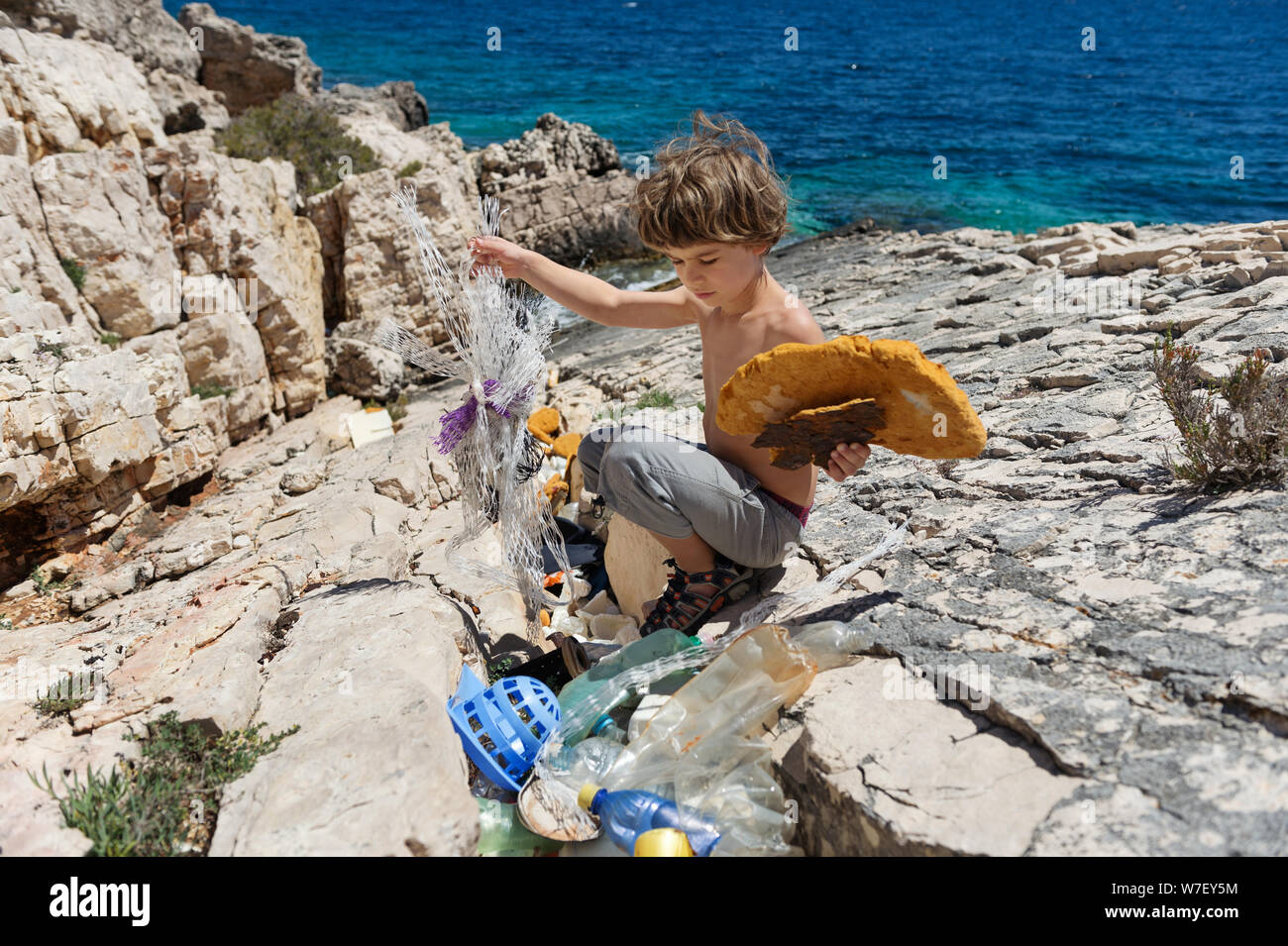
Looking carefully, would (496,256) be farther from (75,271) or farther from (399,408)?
(399,408)

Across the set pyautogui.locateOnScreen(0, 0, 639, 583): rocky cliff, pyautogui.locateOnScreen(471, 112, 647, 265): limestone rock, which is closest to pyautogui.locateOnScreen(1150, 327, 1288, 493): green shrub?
pyautogui.locateOnScreen(0, 0, 639, 583): rocky cliff

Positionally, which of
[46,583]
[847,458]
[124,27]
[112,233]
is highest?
[124,27]

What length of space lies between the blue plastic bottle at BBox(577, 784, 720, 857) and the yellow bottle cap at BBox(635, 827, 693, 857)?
6cm

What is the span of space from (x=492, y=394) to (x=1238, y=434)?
8.59 feet

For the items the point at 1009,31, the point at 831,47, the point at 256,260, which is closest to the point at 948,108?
the point at 831,47

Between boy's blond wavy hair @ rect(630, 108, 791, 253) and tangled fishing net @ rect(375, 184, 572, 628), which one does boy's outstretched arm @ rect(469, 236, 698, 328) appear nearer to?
tangled fishing net @ rect(375, 184, 572, 628)

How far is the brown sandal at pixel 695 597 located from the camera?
312 cm

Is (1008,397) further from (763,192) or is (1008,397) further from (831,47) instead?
(831,47)

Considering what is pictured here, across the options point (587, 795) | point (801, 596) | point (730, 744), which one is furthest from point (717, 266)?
point (587, 795)

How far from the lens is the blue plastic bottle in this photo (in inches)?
85.2

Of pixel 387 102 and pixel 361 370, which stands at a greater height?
pixel 387 102

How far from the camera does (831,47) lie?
44938 mm

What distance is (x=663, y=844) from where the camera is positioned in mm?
2068

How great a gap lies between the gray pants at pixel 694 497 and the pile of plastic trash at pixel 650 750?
1.36ft
